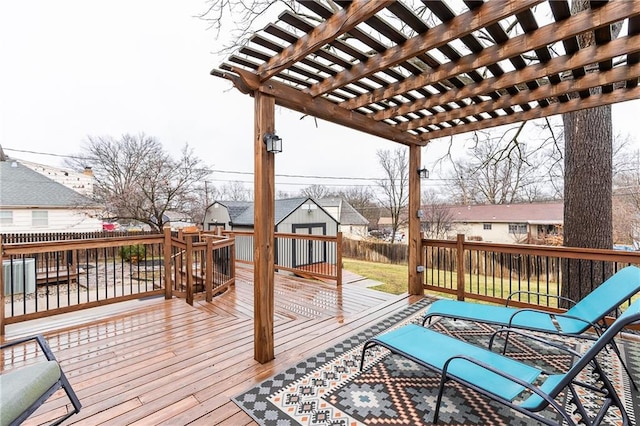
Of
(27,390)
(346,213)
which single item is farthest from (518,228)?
(27,390)

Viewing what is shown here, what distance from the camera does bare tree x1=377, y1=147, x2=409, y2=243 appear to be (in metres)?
18.3

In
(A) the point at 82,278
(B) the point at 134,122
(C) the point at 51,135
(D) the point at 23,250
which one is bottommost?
(A) the point at 82,278

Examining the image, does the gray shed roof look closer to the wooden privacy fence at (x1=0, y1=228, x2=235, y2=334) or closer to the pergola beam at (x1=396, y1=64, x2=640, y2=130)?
the wooden privacy fence at (x1=0, y1=228, x2=235, y2=334)

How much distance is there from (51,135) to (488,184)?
23790mm

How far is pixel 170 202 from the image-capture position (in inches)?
519

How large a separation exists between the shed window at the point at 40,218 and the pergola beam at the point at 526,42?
16.9m

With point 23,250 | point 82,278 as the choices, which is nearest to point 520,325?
point 23,250

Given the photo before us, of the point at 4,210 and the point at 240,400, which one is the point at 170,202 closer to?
the point at 4,210

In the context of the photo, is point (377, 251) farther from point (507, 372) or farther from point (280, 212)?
point (507, 372)

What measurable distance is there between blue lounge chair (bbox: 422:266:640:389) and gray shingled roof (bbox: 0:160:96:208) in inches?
623

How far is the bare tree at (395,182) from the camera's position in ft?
60.2

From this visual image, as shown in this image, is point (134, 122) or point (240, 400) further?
point (134, 122)

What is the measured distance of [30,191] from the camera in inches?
528

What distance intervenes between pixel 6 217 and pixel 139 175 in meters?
5.73
